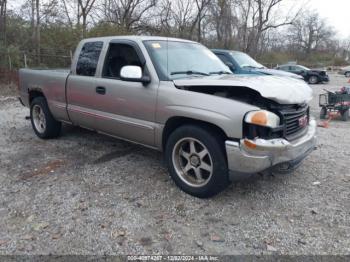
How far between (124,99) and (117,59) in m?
0.75

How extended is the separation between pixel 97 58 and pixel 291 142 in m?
3.03

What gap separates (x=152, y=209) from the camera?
11.3ft

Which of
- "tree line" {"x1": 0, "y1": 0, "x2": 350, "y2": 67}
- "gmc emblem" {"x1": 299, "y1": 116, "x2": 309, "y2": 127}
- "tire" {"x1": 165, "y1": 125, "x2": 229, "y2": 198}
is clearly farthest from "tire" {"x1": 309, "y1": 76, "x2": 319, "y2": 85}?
"tire" {"x1": 165, "y1": 125, "x2": 229, "y2": 198}

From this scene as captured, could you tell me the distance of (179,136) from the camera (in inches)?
144

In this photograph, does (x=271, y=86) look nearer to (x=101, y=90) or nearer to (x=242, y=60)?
(x=101, y=90)

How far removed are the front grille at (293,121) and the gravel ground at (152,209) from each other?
743 mm

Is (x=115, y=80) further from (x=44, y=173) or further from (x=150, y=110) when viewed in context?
(x=44, y=173)

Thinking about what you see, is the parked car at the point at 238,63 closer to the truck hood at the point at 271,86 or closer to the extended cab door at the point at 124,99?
the extended cab door at the point at 124,99

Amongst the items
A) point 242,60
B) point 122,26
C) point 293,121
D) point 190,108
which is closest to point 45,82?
point 190,108

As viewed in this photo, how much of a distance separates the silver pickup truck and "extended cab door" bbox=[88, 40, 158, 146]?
0.01 meters

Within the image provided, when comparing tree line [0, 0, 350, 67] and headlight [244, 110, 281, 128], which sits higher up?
tree line [0, 0, 350, 67]

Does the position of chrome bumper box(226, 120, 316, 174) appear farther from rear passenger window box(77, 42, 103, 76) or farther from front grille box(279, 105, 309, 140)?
rear passenger window box(77, 42, 103, 76)

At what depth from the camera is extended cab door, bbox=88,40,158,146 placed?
399 cm

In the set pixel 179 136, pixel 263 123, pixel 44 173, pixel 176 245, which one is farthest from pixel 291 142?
pixel 44 173
